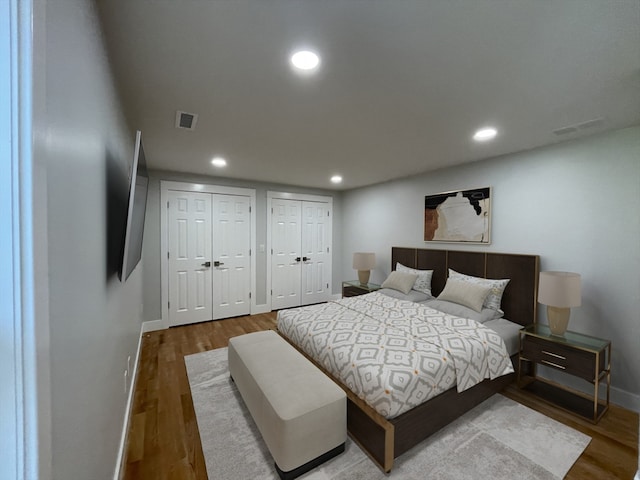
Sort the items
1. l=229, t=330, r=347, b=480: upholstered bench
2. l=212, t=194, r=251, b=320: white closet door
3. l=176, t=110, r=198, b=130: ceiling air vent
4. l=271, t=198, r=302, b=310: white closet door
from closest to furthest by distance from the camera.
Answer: l=229, t=330, r=347, b=480: upholstered bench → l=176, t=110, r=198, b=130: ceiling air vent → l=212, t=194, r=251, b=320: white closet door → l=271, t=198, r=302, b=310: white closet door

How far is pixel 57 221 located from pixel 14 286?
30cm

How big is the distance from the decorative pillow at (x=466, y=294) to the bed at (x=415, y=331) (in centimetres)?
28

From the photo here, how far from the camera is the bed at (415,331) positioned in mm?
1694

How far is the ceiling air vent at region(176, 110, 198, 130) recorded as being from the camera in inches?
81.6

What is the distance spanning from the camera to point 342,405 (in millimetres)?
1728

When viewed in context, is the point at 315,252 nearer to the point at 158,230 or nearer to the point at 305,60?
the point at 158,230

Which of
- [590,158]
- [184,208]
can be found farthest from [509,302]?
[184,208]

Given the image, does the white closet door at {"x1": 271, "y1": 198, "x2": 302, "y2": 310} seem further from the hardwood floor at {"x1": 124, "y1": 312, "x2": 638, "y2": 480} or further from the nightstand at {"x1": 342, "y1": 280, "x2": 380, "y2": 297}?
the hardwood floor at {"x1": 124, "y1": 312, "x2": 638, "y2": 480}

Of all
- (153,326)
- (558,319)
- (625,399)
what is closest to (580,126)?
(558,319)

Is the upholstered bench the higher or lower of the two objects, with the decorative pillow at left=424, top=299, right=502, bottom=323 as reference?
lower

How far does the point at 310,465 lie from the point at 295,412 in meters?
0.39

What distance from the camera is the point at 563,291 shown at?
2.30m

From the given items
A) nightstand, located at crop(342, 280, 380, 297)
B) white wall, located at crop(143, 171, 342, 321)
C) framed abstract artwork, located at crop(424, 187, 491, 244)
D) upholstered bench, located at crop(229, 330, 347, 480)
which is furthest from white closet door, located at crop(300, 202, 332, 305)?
upholstered bench, located at crop(229, 330, 347, 480)

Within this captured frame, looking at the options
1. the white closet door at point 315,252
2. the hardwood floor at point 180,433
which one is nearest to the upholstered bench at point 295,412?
the hardwood floor at point 180,433
